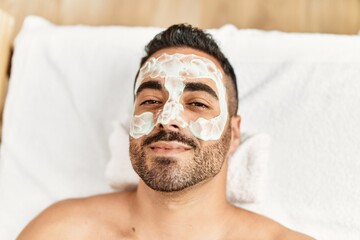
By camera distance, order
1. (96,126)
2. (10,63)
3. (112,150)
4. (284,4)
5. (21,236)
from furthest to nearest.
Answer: (284,4)
(10,63)
(96,126)
(112,150)
(21,236)

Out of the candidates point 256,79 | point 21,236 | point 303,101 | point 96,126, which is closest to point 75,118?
point 96,126

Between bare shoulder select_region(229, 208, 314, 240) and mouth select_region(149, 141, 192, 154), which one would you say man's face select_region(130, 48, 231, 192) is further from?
bare shoulder select_region(229, 208, 314, 240)

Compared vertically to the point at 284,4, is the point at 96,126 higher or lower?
lower

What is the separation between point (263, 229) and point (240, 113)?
44 centimetres

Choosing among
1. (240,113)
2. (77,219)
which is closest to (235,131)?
(240,113)

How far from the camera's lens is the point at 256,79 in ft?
5.64

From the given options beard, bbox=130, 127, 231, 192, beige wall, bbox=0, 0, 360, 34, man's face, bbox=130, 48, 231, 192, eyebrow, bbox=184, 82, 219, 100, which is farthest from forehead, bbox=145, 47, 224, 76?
beige wall, bbox=0, 0, 360, 34

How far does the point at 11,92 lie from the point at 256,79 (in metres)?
0.89

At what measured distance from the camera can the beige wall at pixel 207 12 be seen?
1.97 m

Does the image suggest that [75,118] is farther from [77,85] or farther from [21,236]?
[21,236]

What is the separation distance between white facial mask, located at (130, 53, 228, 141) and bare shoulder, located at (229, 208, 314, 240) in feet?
0.90

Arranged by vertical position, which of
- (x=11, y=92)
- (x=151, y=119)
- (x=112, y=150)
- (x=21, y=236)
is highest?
(x=151, y=119)

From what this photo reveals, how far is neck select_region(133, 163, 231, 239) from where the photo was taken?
1.40 meters

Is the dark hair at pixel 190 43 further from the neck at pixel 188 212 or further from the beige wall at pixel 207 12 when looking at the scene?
the beige wall at pixel 207 12
